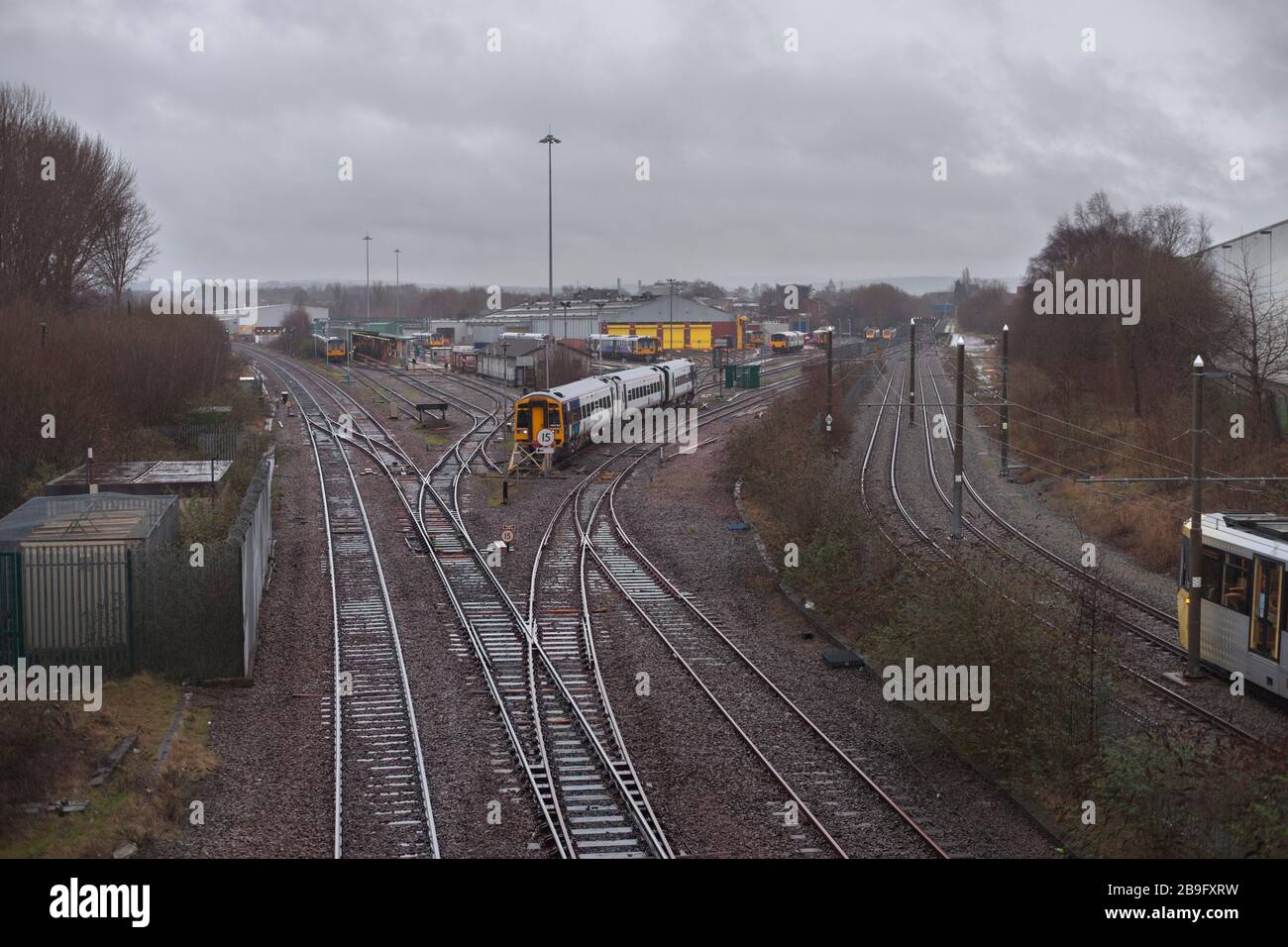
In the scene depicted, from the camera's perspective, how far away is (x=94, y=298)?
1956 inches

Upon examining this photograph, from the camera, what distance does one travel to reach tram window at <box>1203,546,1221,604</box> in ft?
49.5

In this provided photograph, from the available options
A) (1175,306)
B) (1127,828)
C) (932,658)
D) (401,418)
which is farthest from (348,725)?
(401,418)

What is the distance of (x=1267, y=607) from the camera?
45.7 ft

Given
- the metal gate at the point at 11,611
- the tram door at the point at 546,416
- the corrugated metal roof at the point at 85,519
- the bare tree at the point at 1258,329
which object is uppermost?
the bare tree at the point at 1258,329

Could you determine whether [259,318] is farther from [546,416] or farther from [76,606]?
[76,606]

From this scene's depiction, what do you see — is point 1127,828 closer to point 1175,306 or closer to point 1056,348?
point 1175,306

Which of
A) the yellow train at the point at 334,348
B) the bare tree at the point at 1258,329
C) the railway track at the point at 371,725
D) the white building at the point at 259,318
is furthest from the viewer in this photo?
the white building at the point at 259,318

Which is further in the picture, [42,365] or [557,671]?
[42,365]

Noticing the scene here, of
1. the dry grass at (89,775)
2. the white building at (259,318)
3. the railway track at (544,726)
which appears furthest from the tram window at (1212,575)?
the white building at (259,318)

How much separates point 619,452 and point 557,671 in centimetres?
2377

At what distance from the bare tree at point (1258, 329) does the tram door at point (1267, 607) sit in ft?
39.5

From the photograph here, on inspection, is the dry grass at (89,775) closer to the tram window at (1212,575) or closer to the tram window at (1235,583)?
the tram window at (1235,583)

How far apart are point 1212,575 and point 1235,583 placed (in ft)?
1.98

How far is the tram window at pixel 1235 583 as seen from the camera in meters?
14.4
